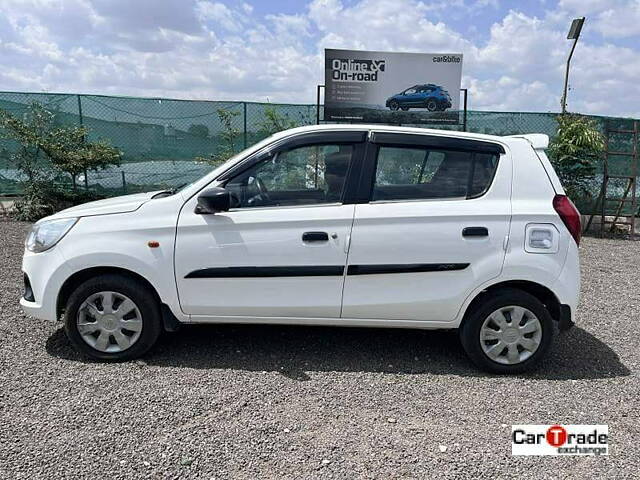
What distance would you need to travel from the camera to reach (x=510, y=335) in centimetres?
357

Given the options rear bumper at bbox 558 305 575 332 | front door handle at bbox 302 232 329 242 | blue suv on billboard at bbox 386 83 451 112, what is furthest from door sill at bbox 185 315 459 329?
blue suv on billboard at bbox 386 83 451 112

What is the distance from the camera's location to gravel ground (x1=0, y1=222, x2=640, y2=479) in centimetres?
257

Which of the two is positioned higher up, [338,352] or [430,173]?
[430,173]

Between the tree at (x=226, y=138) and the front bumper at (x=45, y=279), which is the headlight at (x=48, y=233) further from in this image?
the tree at (x=226, y=138)

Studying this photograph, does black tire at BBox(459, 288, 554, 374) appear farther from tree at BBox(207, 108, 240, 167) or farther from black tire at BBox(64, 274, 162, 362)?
tree at BBox(207, 108, 240, 167)

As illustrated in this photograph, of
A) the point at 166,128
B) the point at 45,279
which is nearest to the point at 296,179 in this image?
the point at 45,279

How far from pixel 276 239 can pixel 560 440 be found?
2.20 m

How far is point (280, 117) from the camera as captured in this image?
9547mm

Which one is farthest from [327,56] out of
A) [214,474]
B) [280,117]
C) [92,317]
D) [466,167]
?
[214,474]

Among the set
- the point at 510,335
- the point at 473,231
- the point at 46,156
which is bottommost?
the point at 510,335

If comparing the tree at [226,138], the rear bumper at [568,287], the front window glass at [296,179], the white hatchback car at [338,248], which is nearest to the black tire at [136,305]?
the white hatchback car at [338,248]

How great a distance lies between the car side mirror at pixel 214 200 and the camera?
132 inches

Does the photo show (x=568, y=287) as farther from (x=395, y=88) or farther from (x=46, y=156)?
(x=46, y=156)

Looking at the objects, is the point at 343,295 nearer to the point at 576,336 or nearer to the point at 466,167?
the point at 466,167
